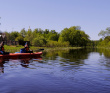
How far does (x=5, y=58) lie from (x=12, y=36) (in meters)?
76.6

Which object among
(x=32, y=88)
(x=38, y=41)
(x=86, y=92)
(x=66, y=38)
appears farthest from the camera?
(x=66, y=38)

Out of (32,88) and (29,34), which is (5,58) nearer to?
(32,88)

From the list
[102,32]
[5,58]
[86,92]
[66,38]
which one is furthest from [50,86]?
[102,32]

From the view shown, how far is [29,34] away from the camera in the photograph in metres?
77.5

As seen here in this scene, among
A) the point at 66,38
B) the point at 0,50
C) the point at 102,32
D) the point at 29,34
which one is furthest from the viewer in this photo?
the point at 102,32

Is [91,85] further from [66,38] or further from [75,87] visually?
[66,38]

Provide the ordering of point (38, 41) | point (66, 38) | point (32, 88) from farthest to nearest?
point (66, 38), point (38, 41), point (32, 88)

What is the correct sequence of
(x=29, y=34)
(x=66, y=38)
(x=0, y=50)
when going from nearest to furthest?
(x=0, y=50) → (x=29, y=34) → (x=66, y=38)

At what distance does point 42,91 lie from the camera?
761 centimetres

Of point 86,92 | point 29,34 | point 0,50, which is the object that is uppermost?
point 29,34

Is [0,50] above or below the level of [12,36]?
below

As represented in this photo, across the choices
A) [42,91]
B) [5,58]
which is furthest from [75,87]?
[5,58]

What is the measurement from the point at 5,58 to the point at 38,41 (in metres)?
47.2

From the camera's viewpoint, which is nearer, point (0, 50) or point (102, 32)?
point (0, 50)
